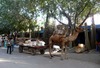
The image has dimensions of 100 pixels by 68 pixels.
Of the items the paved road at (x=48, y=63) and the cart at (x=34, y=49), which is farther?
the cart at (x=34, y=49)

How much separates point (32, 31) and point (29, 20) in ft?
8.91

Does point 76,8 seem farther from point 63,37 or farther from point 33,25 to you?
point 33,25

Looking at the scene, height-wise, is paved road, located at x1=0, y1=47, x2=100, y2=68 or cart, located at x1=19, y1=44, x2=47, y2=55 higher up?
cart, located at x1=19, y1=44, x2=47, y2=55

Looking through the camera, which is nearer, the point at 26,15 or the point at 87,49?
the point at 87,49

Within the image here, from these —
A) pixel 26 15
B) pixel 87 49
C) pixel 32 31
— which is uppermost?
→ pixel 26 15

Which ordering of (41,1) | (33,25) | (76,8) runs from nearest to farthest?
1. (41,1)
2. (76,8)
3. (33,25)

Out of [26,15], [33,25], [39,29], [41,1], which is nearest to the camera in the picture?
[41,1]

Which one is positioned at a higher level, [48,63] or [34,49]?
[34,49]

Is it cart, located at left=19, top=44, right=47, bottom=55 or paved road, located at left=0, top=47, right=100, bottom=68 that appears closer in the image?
paved road, located at left=0, top=47, right=100, bottom=68

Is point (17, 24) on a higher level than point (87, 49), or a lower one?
higher

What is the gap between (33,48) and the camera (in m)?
19.5

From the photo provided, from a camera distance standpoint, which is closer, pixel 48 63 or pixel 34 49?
pixel 48 63

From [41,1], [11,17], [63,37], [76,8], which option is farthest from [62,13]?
[11,17]

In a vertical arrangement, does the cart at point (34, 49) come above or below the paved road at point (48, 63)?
above
